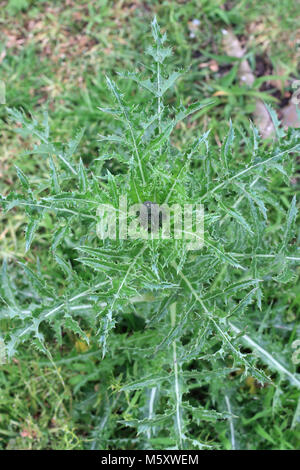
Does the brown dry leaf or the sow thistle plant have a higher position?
the brown dry leaf

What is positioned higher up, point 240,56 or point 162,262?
point 240,56

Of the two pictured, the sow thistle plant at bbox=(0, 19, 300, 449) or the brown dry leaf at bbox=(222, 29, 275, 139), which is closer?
the sow thistle plant at bbox=(0, 19, 300, 449)

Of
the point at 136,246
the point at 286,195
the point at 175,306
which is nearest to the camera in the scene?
the point at 136,246

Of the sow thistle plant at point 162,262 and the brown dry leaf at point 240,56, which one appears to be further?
the brown dry leaf at point 240,56

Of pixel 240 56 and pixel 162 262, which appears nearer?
pixel 162 262

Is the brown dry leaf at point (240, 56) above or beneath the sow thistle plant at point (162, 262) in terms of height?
above

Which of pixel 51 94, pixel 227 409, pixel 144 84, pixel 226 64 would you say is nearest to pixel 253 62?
pixel 226 64
